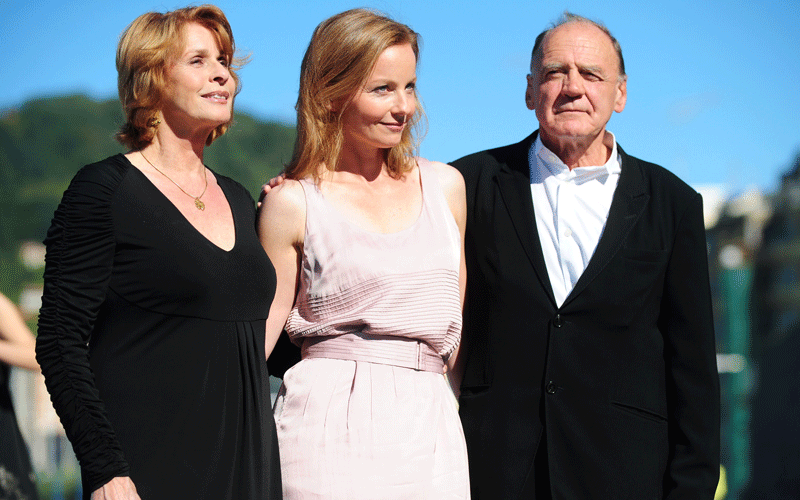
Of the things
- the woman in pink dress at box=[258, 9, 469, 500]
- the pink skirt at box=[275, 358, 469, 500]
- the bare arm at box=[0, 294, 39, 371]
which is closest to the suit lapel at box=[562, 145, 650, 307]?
the woman in pink dress at box=[258, 9, 469, 500]

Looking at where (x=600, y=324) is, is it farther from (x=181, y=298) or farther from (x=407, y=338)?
(x=181, y=298)

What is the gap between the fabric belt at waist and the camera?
218 cm

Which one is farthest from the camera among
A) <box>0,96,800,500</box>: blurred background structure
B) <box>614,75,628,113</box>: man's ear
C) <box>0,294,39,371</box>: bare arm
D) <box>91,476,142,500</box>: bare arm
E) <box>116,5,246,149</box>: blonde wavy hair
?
<box>0,96,800,500</box>: blurred background structure

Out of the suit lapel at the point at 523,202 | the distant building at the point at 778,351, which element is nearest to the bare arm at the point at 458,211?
the suit lapel at the point at 523,202

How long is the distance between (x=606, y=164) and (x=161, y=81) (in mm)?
1296

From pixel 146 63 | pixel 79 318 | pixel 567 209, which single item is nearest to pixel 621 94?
pixel 567 209

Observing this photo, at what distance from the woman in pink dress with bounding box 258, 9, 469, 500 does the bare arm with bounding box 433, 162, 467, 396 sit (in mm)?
77

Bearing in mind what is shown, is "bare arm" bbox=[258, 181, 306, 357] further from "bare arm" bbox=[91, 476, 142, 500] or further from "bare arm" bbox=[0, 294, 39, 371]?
"bare arm" bbox=[0, 294, 39, 371]

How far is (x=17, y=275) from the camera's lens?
1365 cm

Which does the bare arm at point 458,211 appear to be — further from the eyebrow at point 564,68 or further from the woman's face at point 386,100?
the eyebrow at point 564,68

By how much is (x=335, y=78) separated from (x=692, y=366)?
4.31 feet

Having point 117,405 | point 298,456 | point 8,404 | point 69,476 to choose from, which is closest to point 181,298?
point 117,405

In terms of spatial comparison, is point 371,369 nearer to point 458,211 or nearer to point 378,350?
point 378,350

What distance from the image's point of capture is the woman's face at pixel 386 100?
89.0 inches
